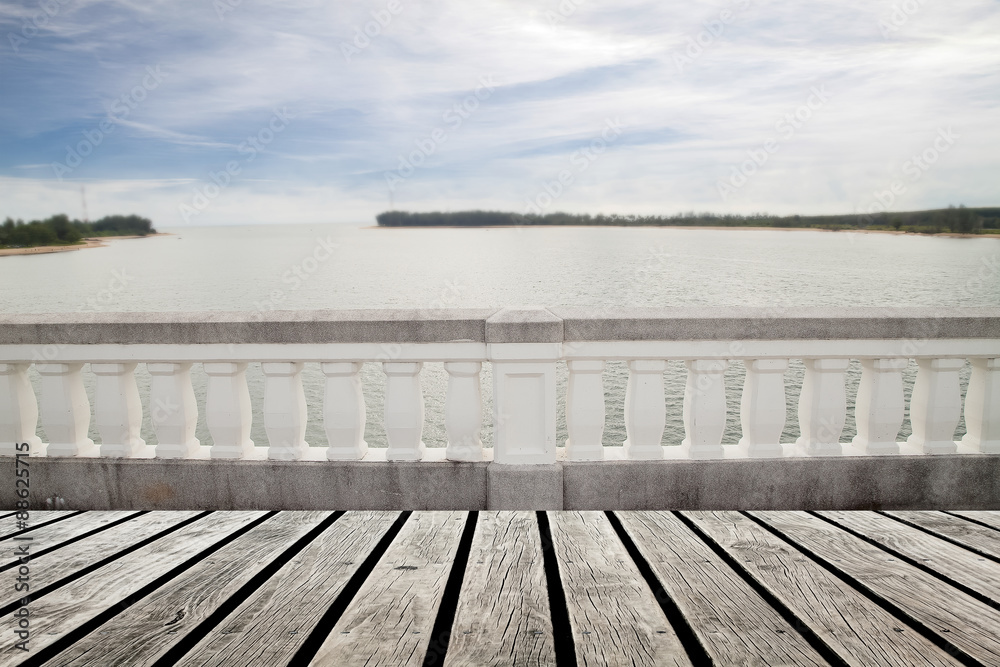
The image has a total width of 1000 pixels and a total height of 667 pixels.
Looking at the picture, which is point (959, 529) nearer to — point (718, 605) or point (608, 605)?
point (718, 605)

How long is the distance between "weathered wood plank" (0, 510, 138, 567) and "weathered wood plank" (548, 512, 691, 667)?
2.23 meters

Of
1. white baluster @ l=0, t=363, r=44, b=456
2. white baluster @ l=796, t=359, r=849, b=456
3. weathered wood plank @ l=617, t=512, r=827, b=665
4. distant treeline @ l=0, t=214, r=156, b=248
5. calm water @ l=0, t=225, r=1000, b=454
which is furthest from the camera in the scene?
calm water @ l=0, t=225, r=1000, b=454

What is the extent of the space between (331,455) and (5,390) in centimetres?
185

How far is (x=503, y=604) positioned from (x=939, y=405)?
2.60 m

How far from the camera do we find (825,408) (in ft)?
9.94

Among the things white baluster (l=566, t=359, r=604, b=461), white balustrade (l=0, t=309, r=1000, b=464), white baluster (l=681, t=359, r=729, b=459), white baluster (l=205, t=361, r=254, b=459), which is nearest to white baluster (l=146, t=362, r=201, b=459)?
white balustrade (l=0, t=309, r=1000, b=464)

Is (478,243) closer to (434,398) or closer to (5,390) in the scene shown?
(434,398)

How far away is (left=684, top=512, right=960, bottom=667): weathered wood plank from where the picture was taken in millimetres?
1711

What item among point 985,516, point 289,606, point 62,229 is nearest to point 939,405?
point 985,516

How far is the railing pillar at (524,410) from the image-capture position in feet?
9.57

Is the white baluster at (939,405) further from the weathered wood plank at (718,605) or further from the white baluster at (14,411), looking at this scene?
the white baluster at (14,411)

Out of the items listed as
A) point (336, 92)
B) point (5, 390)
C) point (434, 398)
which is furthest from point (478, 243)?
point (5, 390)

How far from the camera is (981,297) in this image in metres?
53.4

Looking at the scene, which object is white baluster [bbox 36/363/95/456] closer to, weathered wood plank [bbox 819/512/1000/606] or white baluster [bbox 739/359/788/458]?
white baluster [bbox 739/359/788/458]
